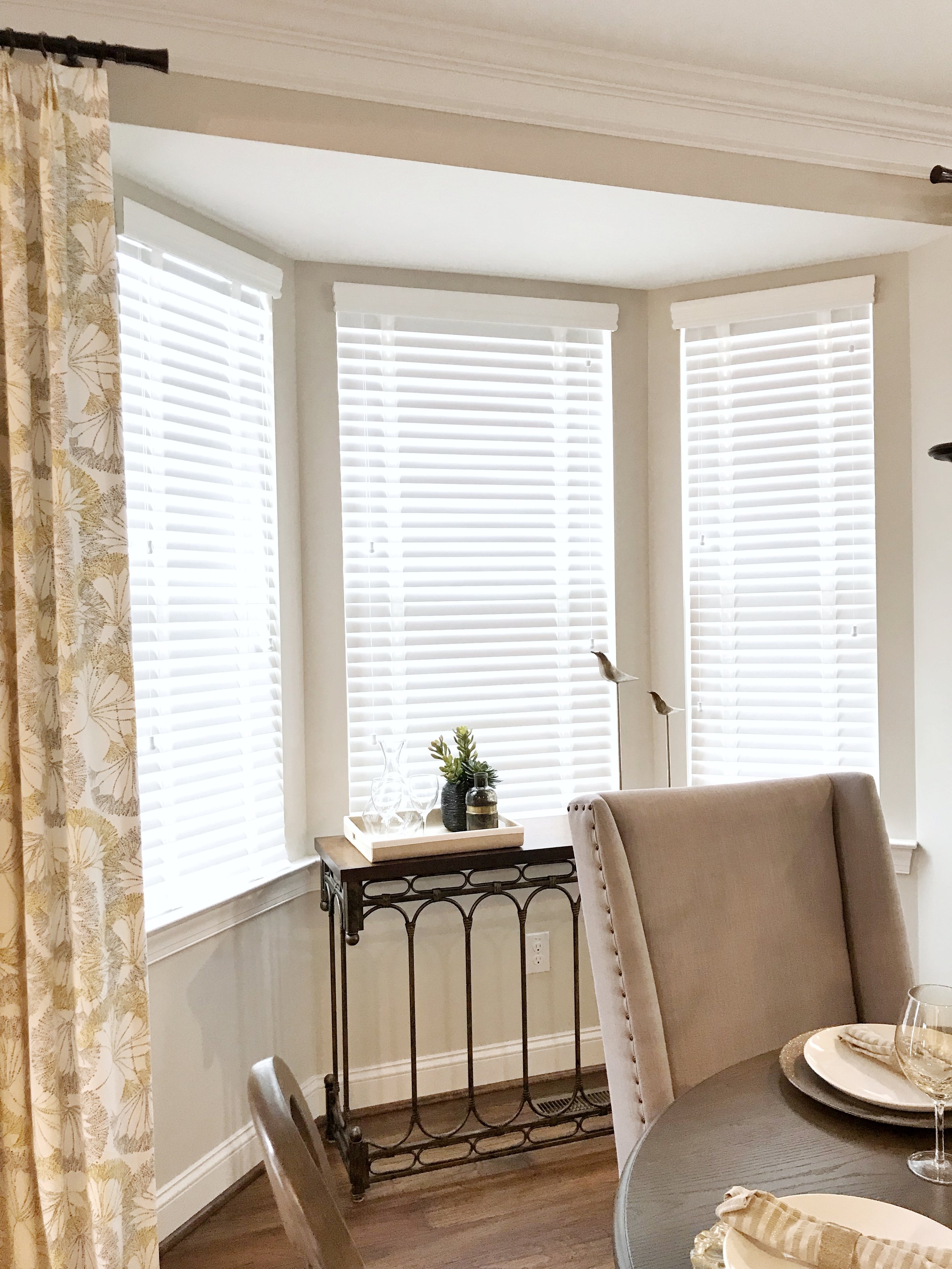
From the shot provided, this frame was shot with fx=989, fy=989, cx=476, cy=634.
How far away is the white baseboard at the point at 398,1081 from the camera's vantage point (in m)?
2.37

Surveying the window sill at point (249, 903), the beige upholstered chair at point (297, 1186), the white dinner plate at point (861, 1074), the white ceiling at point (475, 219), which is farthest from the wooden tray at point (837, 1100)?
the white ceiling at point (475, 219)

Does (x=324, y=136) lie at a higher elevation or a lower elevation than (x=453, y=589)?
higher

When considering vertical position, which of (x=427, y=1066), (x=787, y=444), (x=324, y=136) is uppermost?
(x=324, y=136)

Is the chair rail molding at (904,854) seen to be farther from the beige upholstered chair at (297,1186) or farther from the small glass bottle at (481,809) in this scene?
the beige upholstered chair at (297,1186)

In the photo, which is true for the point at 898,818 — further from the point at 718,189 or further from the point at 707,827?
the point at 718,189

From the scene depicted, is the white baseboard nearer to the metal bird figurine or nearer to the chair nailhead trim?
the metal bird figurine

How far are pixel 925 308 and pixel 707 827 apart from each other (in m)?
1.89

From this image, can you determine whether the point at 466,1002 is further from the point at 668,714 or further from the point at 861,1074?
the point at 861,1074

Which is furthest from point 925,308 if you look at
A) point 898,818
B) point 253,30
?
point 253,30

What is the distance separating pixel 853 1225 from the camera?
0.96 metres

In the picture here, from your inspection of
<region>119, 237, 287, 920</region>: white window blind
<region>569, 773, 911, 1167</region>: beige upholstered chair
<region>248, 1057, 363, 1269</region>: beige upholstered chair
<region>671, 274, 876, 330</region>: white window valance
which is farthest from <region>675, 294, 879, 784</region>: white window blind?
<region>248, 1057, 363, 1269</region>: beige upholstered chair

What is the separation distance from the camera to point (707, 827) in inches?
68.1

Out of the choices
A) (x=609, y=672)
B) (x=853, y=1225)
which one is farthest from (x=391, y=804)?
(x=853, y=1225)

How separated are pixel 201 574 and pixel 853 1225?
1.99 meters
